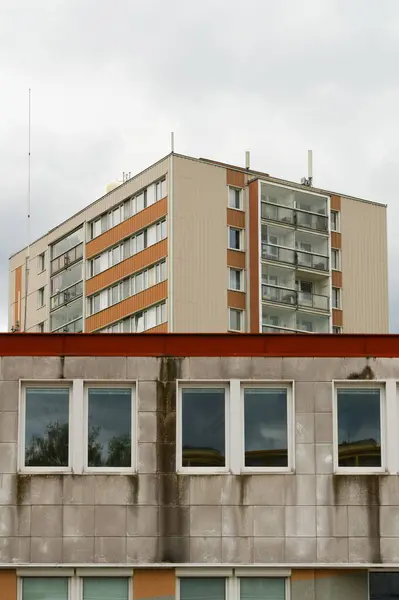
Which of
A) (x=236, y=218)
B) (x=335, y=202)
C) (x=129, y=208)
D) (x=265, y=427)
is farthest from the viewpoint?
(x=335, y=202)

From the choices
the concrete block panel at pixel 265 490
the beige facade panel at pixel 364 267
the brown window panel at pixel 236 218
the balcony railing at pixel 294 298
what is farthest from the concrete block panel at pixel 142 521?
the beige facade panel at pixel 364 267

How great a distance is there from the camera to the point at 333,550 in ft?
84.3

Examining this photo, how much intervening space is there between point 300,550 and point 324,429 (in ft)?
7.37

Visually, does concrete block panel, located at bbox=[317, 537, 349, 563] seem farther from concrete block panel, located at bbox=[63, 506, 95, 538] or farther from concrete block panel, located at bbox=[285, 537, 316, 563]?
concrete block panel, located at bbox=[63, 506, 95, 538]

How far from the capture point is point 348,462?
26.2m

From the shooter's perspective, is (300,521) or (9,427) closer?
(300,521)

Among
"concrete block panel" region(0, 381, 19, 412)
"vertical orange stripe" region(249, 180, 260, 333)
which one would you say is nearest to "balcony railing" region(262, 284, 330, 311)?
"vertical orange stripe" region(249, 180, 260, 333)

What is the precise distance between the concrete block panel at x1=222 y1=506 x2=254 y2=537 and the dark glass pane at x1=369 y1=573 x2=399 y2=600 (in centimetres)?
243

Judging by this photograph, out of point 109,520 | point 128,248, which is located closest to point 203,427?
point 109,520

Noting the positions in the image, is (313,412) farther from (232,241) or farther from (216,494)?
(232,241)

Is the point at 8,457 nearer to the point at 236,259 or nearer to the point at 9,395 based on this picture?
the point at 9,395

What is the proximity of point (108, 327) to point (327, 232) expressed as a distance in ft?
65.0

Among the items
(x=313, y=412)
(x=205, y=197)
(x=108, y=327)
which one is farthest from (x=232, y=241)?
(x=313, y=412)

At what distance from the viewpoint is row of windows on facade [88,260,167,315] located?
105m
